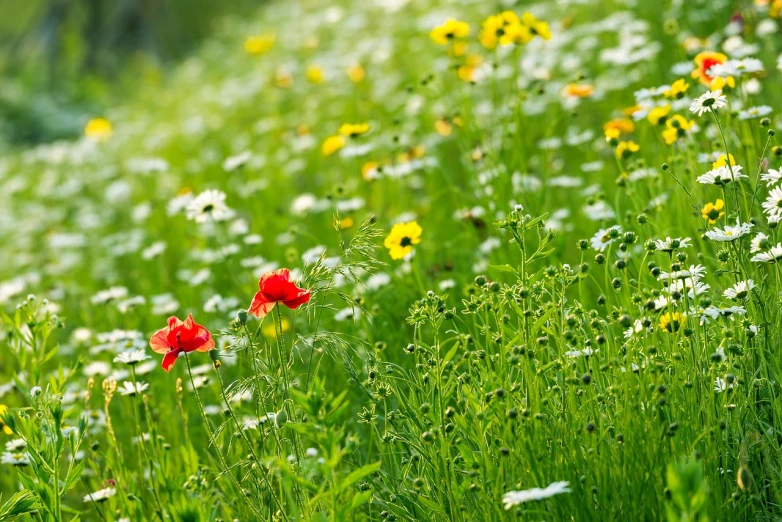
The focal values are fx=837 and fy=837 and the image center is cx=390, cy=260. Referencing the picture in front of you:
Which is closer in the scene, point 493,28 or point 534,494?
point 534,494

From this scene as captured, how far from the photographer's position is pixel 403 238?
7.68ft

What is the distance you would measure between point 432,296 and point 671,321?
0.50m

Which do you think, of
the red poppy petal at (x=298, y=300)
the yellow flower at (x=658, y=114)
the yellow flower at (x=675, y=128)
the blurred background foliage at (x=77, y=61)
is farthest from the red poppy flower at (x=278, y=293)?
the blurred background foliage at (x=77, y=61)

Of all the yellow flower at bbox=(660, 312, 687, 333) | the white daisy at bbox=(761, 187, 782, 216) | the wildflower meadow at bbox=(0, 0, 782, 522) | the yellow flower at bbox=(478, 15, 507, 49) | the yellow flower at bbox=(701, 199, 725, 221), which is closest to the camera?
the wildflower meadow at bbox=(0, 0, 782, 522)

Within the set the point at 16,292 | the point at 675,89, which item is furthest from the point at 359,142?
the point at 675,89

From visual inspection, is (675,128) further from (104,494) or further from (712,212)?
(104,494)

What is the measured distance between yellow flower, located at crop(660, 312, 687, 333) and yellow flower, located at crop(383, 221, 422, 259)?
74 cm

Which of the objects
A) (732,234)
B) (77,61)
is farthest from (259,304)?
(77,61)

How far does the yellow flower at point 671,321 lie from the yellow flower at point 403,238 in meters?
0.74

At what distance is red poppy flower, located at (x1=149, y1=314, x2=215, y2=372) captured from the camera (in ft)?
5.69

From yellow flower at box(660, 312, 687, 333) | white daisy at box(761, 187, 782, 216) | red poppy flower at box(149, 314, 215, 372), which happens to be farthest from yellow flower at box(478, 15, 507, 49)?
red poppy flower at box(149, 314, 215, 372)

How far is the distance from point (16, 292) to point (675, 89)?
2719mm

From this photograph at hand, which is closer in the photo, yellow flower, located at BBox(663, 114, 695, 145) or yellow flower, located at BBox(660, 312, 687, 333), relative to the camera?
yellow flower, located at BBox(660, 312, 687, 333)

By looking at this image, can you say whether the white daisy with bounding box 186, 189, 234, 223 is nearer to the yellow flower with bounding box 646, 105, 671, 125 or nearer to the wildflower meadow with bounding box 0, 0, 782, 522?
the wildflower meadow with bounding box 0, 0, 782, 522
